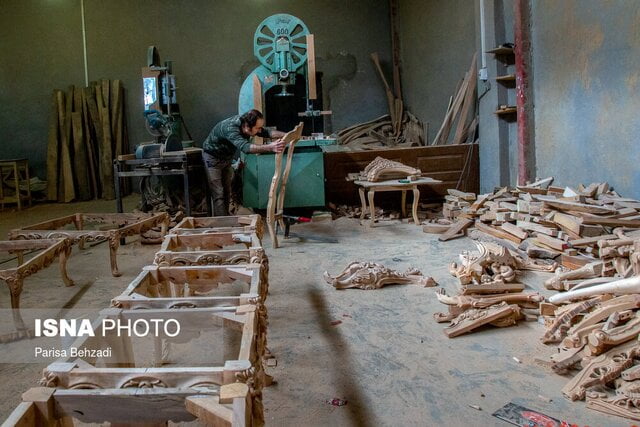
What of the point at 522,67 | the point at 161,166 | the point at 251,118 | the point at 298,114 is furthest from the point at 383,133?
the point at 161,166

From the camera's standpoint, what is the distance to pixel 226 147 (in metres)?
6.62

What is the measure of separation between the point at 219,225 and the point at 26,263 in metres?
1.47

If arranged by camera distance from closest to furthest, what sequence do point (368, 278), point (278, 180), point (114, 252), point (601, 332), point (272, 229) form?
point (601, 332) → point (368, 278) → point (114, 252) → point (278, 180) → point (272, 229)

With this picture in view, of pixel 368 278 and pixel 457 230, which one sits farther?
pixel 457 230

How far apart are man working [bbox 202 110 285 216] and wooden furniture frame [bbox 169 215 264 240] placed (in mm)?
1472

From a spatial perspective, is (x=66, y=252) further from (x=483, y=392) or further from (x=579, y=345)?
(x=579, y=345)

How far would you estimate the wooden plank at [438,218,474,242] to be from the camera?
6094 mm

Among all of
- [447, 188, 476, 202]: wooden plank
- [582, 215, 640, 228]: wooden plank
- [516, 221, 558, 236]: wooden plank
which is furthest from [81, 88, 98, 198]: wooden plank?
[582, 215, 640, 228]: wooden plank

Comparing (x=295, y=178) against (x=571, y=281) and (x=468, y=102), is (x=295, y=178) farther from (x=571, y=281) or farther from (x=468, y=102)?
(x=571, y=281)

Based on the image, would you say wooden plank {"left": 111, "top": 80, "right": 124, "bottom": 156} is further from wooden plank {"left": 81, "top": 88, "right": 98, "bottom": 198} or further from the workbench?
the workbench

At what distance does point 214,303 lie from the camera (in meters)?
2.42

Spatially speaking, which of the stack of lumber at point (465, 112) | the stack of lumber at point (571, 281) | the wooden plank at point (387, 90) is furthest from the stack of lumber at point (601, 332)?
the wooden plank at point (387, 90)

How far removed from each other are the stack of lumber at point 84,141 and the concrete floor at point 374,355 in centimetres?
567

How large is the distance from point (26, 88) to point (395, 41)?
7.25m
